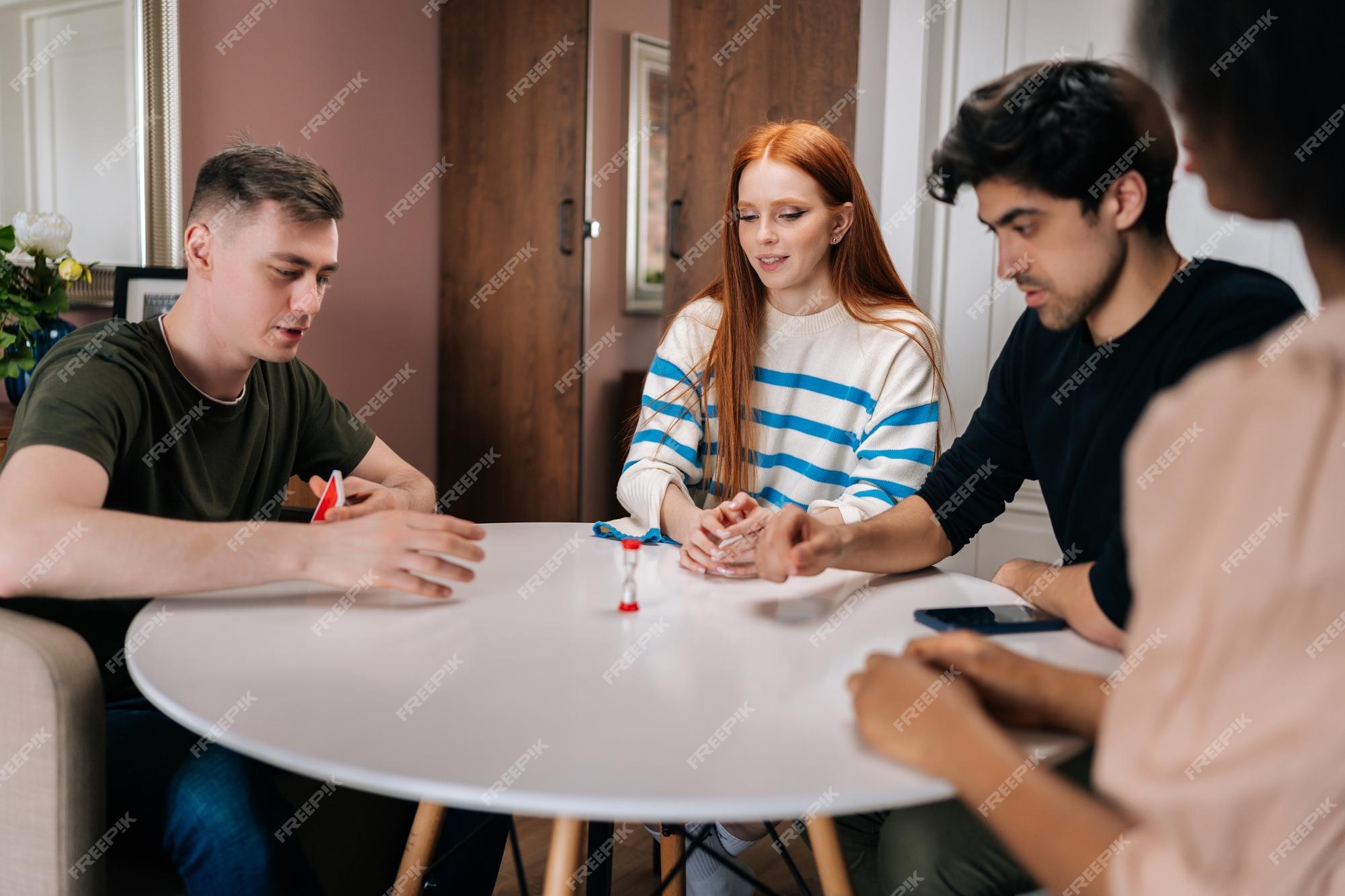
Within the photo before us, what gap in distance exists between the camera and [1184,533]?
53 cm

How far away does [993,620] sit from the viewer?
1.10 meters

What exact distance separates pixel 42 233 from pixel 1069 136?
2019mm

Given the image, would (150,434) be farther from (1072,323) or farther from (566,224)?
(566,224)

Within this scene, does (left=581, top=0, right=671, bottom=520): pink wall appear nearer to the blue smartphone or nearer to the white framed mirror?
the white framed mirror

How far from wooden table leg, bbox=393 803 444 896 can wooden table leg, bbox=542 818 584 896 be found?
0.38 m

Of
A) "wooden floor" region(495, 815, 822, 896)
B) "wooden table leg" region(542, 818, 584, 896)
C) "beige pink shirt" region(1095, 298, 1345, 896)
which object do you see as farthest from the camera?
"wooden floor" region(495, 815, 822, 896)

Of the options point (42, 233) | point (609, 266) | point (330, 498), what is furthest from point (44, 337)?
point (609, 266)

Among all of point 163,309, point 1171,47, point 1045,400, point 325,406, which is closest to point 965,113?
point 1045,400

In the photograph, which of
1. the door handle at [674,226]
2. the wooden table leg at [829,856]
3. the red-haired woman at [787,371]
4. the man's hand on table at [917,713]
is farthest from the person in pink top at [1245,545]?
the door handle at [674,226]

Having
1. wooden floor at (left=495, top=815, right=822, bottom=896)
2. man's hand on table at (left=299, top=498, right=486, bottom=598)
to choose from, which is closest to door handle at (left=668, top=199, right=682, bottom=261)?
wooden floor at (left=495, top=815, right=822, bottom=896)

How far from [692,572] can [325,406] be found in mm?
735

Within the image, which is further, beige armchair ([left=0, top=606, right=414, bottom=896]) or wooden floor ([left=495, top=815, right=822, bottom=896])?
wooden floor ([left=495, top=815, right=822, bottom=896])

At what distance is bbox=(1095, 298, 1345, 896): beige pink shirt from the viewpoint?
1.62 ft

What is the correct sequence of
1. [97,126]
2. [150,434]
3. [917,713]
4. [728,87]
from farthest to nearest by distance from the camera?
[728,87], [97,126], [150,434], [917,713]
